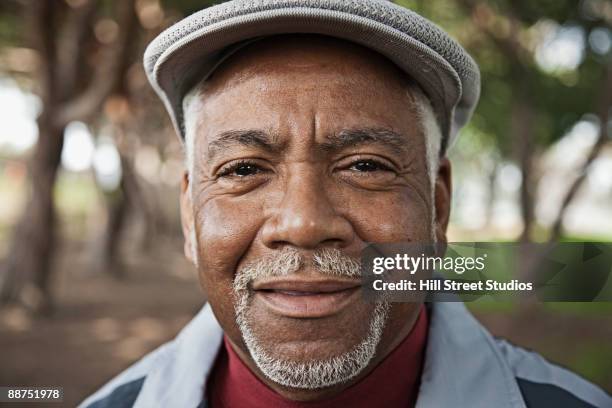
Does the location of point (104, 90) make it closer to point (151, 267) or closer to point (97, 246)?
point (97, 246)

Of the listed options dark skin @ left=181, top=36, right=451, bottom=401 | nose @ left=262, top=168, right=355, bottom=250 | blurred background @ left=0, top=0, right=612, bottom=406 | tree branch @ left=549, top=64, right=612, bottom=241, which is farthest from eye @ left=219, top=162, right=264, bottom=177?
tree branch @ left=549, top=64, right=612, bottom=241

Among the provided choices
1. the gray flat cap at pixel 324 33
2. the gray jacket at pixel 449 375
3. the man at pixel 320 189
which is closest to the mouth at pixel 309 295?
the man at pixel 320 189

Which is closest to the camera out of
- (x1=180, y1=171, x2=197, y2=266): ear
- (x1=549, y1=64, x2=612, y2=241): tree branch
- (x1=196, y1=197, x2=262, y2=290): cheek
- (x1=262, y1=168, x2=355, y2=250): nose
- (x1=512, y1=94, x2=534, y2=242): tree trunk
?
(x1=262, y1=168, x2=355, y2=250): nose

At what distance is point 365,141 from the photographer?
1397 mm

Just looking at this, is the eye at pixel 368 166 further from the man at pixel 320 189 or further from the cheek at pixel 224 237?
the cheek at pixel 224 237

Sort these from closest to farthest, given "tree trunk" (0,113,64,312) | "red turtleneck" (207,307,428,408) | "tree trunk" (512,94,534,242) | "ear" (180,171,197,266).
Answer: "red turtleneck" (207,307,428,408) < "ear" (180,171,197,266) < "tree trunk" (512,94,534,242) < "tree trunk" (0,113,64,312)

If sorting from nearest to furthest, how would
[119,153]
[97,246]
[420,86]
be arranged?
[420,86], [119,153], [97,246]

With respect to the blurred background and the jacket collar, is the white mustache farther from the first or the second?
the blurred background

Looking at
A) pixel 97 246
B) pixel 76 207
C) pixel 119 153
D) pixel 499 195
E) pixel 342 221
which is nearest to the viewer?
pixel 342 221

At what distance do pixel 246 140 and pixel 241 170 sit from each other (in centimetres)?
9

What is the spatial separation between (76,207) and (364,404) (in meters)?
28.2

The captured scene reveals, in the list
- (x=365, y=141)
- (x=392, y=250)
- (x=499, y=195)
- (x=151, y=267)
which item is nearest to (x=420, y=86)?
(x=365, y=141)

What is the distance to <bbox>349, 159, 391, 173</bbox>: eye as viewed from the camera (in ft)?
4.60

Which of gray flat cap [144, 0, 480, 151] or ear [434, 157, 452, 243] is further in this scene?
ear [434, 157, 452, 243]
